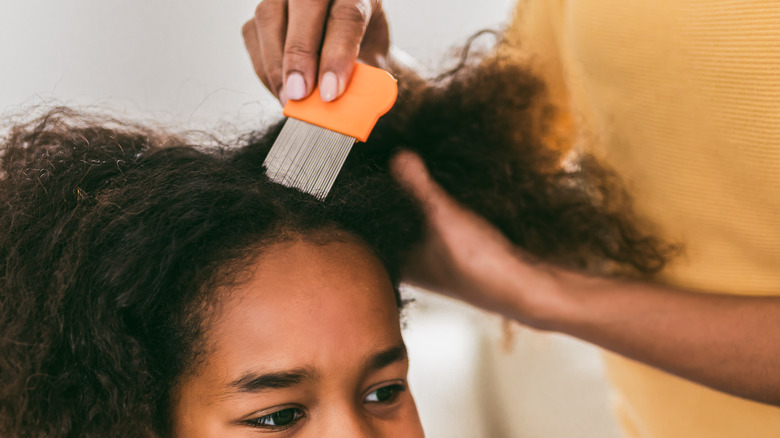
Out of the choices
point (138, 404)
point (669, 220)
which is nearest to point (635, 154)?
point (669, 220)

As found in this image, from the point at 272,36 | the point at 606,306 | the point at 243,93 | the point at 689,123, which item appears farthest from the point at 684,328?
the point at 243,93

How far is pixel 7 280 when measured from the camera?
2.15 feet

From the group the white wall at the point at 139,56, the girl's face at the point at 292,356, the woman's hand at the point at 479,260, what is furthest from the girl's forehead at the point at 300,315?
the white wall at the point at 139,56

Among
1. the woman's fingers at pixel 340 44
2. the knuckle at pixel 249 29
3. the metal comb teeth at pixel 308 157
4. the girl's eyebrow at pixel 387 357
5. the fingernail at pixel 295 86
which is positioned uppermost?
the woman's fingers at pixel 340 44

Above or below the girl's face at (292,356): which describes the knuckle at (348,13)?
above

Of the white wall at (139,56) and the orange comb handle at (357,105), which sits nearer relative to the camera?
the orange comb handle at (357,105)

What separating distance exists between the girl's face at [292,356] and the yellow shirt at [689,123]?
0.38 meters

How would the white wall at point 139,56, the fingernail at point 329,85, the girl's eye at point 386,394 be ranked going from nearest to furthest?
the fingernail at point 329,85 → the girl's eye at point 386,394 → the white wall at point 139,56

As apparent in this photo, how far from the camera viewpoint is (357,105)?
0.66m

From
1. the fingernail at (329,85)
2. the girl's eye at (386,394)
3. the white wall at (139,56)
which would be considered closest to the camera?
the fingernail at (329,85)

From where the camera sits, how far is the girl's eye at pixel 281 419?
0.67 m

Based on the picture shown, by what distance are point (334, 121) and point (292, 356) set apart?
0.76 ft

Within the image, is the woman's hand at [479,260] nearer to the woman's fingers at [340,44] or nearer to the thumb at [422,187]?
the thumb at [422,187]

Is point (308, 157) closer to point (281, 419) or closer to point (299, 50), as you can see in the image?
point (299, 50)
